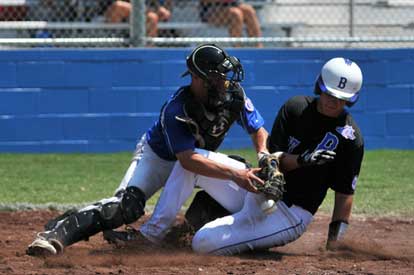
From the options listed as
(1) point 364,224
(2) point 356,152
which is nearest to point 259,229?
(2) point 356,152

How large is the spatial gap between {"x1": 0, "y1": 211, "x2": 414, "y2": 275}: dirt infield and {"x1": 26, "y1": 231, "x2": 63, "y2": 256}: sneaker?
4cm

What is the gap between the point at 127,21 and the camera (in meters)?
11.5

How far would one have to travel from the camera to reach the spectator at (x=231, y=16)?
1171cm

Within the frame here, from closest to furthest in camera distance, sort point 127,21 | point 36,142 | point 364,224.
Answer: point 364,224
point 36,142
point 127,21

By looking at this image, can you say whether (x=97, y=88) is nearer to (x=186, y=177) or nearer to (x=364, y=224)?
(x=364, y=224)

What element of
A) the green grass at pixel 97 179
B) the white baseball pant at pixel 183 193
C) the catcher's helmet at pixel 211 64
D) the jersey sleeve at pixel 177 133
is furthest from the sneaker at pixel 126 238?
the green grass at pixel 97 179

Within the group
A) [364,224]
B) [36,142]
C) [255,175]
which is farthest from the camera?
[36,142]

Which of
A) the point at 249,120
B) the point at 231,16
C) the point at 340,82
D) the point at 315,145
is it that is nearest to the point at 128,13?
the point at 231,16

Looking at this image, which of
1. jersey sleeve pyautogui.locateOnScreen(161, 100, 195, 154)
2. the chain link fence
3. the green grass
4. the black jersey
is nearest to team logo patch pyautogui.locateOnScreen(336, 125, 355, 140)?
the black jersey

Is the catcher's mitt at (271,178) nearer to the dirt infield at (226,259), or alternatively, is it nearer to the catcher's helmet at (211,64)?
the dirt infield at (226,259)

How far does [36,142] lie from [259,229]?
550 centimetres

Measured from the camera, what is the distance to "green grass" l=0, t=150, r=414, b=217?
798cm

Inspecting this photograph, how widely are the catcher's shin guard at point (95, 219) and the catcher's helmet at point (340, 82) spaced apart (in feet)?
4.52

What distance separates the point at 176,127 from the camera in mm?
5520
